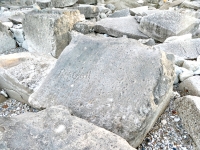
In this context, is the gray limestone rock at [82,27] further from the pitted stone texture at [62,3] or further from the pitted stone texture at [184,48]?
the pitted stone texture at [62,3]

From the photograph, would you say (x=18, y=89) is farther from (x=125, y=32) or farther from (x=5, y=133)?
(x=125, y=32)

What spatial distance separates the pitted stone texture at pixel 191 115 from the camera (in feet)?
5.89

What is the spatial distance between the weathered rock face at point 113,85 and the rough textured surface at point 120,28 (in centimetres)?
156

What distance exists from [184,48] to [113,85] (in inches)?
70.4

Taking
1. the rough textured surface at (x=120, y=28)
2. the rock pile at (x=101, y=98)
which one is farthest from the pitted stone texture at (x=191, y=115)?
the rough textured surface at (x=120, y=28)

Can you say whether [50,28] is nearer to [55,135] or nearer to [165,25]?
[165,25]

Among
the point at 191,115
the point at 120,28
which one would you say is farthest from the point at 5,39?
the point at 191,115

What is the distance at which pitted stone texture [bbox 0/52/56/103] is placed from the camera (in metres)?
2.32

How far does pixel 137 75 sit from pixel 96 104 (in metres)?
0.44

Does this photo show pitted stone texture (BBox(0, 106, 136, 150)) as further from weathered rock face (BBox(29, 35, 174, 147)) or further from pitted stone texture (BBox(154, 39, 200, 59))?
pitted stone texture (BBox(154, 39, 200, 59))

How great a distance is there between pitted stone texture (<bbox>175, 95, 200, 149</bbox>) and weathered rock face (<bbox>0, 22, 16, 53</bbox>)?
10.8ft

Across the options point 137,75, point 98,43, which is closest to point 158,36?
point 98,43

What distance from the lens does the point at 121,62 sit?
6.59 feet

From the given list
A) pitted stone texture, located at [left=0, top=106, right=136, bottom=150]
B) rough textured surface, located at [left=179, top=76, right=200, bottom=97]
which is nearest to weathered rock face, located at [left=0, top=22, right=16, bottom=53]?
pitted stone texture, located at [left=0, top=106, right=136, bottom=150]
